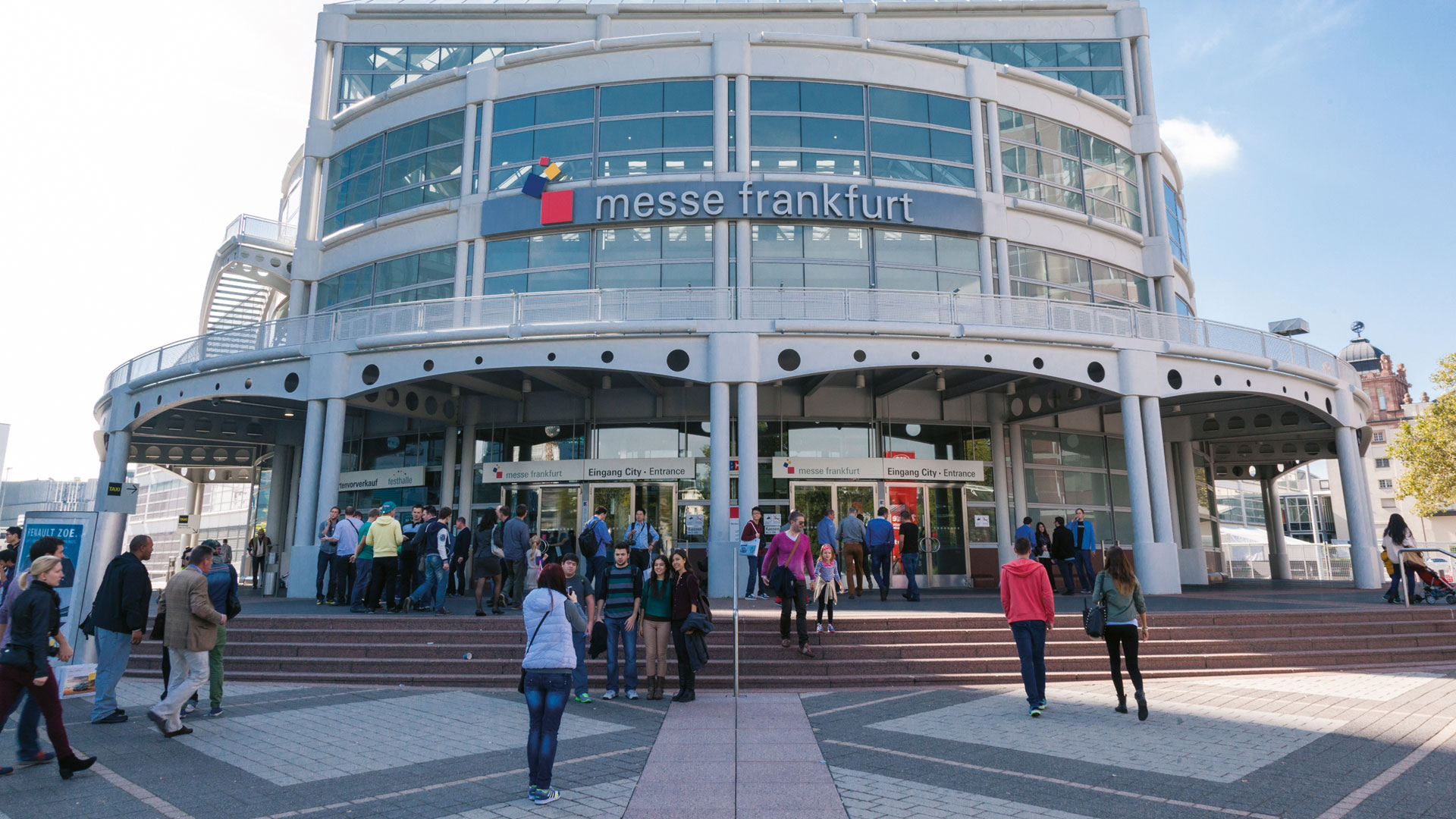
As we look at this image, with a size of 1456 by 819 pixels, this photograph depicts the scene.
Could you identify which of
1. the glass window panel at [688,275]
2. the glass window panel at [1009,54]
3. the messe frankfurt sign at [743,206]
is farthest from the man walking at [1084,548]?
the glass window panel at [1009,54]

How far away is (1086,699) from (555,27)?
75.0ft

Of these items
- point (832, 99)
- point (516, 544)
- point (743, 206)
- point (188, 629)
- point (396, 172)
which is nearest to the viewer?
point (188, 629)

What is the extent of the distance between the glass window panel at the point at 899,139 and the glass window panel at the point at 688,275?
5194 mm

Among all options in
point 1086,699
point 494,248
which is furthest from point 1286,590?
point 494,248

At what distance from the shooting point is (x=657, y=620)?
9047 millimetres

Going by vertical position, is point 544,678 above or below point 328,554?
below

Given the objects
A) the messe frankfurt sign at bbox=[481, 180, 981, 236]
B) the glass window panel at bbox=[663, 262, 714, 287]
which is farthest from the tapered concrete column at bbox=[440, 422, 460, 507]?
the glass window panel at bbox=[663, 262, 714, 287]

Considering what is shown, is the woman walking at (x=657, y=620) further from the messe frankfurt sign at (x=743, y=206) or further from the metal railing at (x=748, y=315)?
the messe frankfurt sign at (x=743, y=206)

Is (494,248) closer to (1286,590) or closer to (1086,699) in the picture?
(1086,699)

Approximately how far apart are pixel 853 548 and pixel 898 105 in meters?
11.6

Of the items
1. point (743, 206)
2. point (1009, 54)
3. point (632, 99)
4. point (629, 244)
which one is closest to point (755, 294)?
point (743, 206)

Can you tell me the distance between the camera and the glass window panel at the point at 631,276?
20.1 m

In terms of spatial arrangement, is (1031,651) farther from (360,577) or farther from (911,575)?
(360,577)

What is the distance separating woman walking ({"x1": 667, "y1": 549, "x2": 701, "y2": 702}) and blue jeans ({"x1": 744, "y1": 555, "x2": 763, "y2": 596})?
6.25 meters
